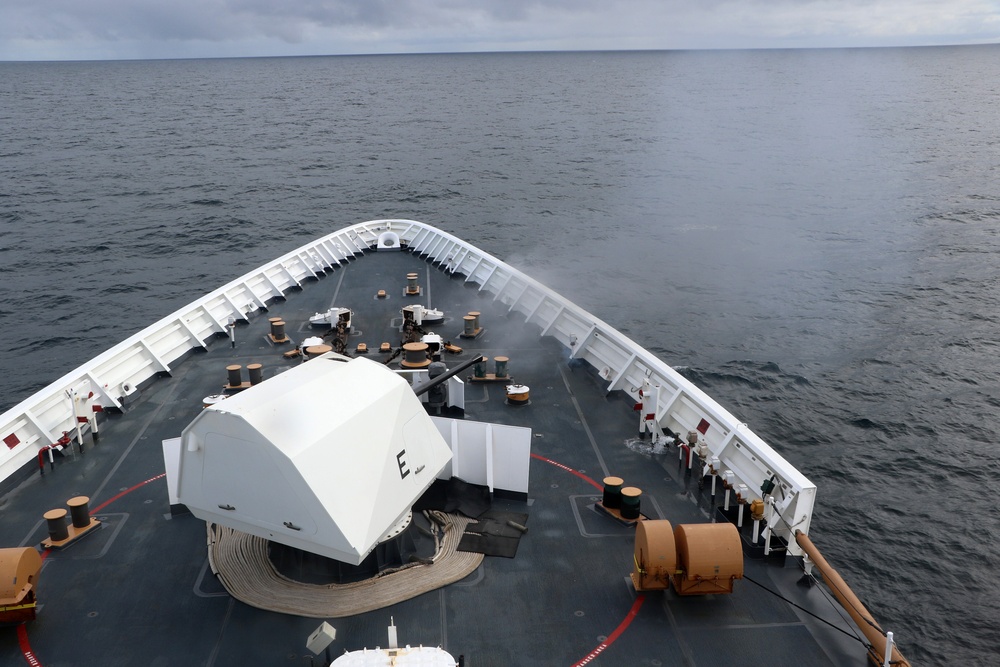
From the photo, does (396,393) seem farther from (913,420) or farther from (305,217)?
(305,217)

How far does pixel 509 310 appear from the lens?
19656mm

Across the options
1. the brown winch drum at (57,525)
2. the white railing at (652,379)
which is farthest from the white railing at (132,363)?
the white railing at (652,379)

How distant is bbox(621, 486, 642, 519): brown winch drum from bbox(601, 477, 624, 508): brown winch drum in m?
0.16

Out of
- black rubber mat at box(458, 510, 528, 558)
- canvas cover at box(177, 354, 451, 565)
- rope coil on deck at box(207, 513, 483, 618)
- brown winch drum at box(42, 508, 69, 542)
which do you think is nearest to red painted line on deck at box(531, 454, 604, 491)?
black rubber mat at box(458, 510, 528, 558)

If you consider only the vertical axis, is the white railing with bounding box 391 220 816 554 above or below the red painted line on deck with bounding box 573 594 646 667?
above

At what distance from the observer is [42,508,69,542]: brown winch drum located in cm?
1033

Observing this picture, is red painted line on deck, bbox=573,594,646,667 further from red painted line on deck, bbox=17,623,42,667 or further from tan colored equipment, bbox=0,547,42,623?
tan colored equipment, bbox=0,547,42,623

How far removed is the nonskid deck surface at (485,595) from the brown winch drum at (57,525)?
208 millimetres

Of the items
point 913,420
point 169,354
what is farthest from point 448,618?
point 913,420

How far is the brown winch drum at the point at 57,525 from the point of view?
1033cm

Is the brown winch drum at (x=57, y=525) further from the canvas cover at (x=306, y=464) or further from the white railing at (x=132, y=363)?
the canvas cover at (x=306, y=464)

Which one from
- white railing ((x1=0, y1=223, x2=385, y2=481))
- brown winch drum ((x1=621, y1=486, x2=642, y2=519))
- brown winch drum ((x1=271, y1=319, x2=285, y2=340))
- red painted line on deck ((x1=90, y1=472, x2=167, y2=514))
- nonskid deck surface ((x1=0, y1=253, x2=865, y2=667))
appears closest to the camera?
nonskid deck surface ((x1=0, y1=253, x2=865, y2=667))

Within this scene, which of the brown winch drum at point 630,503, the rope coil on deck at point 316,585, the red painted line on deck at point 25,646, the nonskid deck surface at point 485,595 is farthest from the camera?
the brown winch drum at point 630,503

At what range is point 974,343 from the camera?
30516 mm
